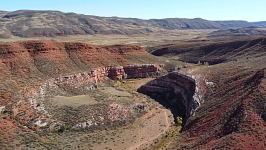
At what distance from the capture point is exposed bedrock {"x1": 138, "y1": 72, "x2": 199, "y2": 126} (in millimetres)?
58344

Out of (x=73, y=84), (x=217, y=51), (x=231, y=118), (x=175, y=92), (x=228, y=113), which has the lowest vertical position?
(x=175, y=92)

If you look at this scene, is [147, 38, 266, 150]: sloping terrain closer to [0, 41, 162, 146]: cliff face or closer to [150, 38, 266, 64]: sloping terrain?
[0, 41, 162, 146]: cliff face

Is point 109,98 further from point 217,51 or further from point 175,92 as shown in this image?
point 217,51

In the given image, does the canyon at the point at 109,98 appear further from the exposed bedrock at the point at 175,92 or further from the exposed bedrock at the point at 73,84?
the exposed bedrock at the point at 73,84

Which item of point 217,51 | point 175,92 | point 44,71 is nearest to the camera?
point 44,71

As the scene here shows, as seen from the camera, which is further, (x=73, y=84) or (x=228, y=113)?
(x=73, y=84)

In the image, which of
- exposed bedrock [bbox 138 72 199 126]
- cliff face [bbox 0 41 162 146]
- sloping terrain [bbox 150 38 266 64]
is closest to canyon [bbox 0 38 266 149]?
exposed bedrock [bbox 138 72 199 126]

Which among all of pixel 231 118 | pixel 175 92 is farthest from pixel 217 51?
pixel 231 118

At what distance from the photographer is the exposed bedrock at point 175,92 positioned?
191ft

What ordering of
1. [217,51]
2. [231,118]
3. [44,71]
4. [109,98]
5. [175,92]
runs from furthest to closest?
1. [217,51]
2. [175,92]
3. [44,71]
4. [109,98]
5. [231,118]

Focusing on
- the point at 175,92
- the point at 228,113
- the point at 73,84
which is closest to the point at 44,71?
the point at 73,84

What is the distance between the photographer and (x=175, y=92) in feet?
224

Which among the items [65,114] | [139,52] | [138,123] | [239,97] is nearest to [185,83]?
[138,123]

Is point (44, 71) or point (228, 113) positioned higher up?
point (44, 71)
